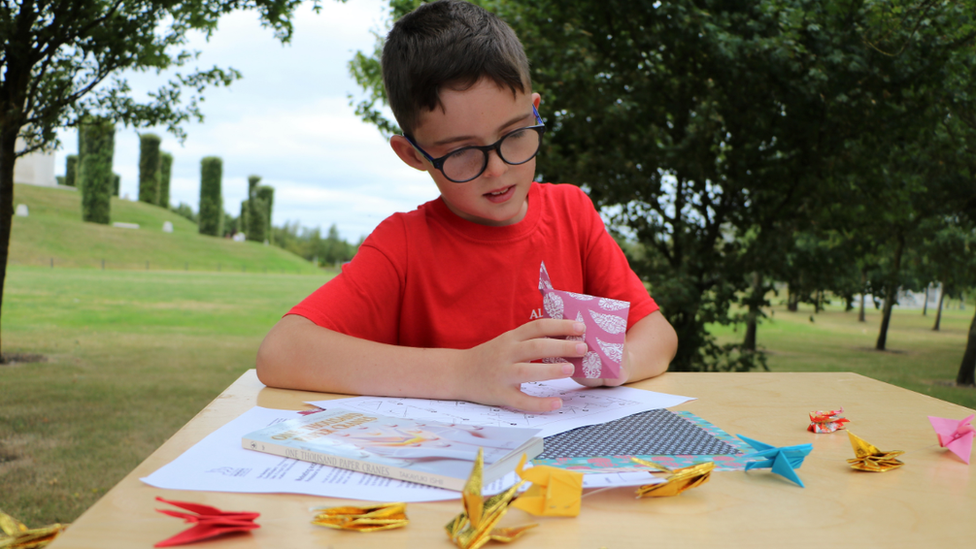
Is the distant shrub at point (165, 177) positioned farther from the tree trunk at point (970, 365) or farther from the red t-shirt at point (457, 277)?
the red t-shirt at point (457, 277)

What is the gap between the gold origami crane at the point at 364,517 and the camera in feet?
1.81

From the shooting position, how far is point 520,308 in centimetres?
165

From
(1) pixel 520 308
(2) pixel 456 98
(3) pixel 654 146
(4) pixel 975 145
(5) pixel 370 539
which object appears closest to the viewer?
(5) pixel 370 539

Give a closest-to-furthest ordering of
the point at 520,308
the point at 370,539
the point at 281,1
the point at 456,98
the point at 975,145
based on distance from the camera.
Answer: the point at 370,539 → the point at 456,98 → the point at 520,308 → the point at 281,1 → the point at 975,145

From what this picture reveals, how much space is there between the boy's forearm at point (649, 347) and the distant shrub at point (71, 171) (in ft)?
150

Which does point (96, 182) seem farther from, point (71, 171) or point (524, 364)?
point (524, 364)

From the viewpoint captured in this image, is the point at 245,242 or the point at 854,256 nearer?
the point at 854,256

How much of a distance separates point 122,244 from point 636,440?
3050 centimetres

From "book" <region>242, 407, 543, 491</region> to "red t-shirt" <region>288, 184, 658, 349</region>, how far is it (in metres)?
0.72

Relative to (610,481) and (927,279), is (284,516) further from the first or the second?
(927,279)

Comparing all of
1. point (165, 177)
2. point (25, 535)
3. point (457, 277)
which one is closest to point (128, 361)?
point (457, 277)

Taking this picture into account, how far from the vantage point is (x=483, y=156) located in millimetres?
1349

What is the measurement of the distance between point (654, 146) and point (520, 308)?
2.95 meters

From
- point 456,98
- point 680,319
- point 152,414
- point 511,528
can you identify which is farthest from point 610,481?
point 152,414
